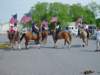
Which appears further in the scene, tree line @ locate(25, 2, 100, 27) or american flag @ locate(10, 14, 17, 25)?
tree line @ locate(25, 2, 100, 27)

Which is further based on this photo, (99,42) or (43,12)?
(43,12)

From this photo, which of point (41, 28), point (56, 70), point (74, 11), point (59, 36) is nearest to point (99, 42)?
point (59, 36)

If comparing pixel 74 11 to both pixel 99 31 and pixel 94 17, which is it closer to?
pixel 94 17

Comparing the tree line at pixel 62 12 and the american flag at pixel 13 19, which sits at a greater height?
the tree line at pixel 62 12

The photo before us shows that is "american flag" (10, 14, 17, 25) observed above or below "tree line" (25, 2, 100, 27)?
below

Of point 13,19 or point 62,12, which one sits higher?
point 62,12

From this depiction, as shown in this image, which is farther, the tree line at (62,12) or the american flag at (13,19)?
the tree line at (62,12)

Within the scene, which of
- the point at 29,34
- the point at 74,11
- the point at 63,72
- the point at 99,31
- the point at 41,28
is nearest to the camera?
the point at 63,72

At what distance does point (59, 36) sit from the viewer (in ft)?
104

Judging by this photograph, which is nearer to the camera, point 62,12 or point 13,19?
point 13,19

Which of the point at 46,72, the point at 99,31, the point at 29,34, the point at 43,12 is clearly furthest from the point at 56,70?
the point at 43,12

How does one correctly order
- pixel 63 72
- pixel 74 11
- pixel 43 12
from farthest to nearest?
pixel 74 11 < pixel 43 12 < pixel 63 72

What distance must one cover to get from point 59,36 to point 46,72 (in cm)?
1735

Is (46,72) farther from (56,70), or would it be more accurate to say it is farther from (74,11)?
(74,11)
